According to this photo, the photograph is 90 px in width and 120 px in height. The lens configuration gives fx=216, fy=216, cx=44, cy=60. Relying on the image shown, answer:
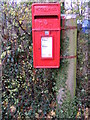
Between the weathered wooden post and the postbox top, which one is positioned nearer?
the postbox top

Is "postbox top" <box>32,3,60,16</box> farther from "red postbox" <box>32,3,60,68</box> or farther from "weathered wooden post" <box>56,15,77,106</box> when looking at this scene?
"weathered wooden post" <box>56,15,77,106</box>

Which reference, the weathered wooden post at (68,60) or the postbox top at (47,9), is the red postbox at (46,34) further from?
the weathered wooden post at (68,60)

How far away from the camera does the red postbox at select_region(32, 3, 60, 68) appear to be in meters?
3.22

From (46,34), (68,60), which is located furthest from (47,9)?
(68,60)

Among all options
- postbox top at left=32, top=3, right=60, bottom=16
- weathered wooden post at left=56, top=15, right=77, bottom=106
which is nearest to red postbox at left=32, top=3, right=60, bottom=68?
postbox top at left=32, top=3, right=60, bottom=16

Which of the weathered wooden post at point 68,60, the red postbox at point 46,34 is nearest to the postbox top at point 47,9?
the red postbox at point 46,34

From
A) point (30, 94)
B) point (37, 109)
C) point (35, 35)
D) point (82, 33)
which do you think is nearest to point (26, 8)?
point (35, 35)

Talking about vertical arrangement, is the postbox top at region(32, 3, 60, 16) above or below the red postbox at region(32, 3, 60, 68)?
above

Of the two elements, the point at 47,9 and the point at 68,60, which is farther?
the point at 68,60

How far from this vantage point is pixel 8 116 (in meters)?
3.69

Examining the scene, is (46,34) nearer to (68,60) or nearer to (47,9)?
(47,9)

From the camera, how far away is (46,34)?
10.7ft

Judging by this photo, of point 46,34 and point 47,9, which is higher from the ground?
point 47,9

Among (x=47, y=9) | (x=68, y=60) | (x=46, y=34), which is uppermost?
(x=47, y=9)
